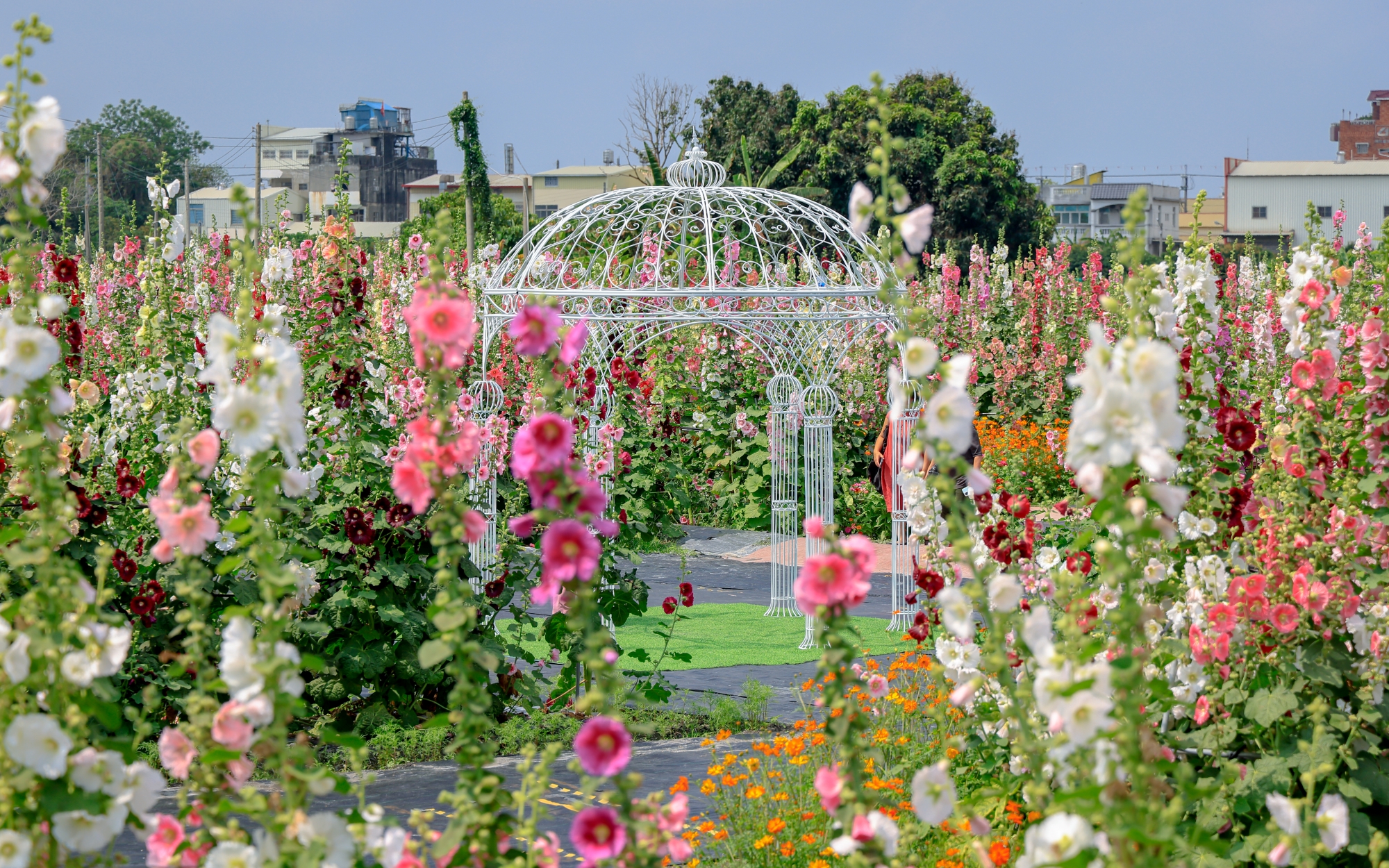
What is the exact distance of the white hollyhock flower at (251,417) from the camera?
2012 millimetres

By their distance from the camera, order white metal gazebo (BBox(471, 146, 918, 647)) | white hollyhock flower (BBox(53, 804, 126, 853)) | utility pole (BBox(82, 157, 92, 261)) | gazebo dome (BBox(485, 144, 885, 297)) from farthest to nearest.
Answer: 1. utility pole (BBox(82, 157, 92, 261))
2. gazebo dome (BBox(485, 144, 885, 297))
3. white metal gazebo (BBox(471, 146, 918, 647))
4. white hollyhock flower (BBox(53, 804, 126, 853))

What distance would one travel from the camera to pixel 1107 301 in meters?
2.59

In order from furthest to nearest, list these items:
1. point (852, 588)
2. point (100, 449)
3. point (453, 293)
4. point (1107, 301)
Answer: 1. point (100, 449)
2. point (1107, 301)
3. point (453, 293)
4. point (852, 588)

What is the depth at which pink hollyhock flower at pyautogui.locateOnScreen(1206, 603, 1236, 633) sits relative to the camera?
3.14 metres

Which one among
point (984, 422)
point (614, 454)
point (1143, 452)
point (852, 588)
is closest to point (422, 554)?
point (614, 454)

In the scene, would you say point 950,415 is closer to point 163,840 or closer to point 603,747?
point 603,747

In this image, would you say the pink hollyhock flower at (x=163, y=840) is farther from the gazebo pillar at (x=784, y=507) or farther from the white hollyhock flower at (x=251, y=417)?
the gazebo pillar at (x=784, y=507)

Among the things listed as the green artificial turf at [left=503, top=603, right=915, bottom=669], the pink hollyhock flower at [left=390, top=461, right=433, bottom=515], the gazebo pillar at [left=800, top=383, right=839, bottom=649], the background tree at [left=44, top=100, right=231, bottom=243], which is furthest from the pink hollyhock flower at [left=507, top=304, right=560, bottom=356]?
the background tree at [left=44, top=100, right=231, bottom=243]

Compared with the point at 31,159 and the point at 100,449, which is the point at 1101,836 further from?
the point at 100,449

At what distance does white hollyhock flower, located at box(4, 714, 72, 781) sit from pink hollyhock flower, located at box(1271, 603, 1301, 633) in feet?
8.42

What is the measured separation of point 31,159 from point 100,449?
338cm

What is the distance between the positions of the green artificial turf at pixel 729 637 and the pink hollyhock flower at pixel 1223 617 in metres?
4.04

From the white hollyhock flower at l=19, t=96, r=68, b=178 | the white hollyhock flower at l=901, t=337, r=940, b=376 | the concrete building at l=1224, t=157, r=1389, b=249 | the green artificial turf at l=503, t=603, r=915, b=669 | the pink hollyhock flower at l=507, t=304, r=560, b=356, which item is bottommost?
the green artificial turf at l=503, t=603, r=915, b=669

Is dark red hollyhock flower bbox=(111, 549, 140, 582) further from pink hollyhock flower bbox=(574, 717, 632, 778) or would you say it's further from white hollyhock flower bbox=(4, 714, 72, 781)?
pink hollyhock flower bbox=(574, 717, 632, 778)
